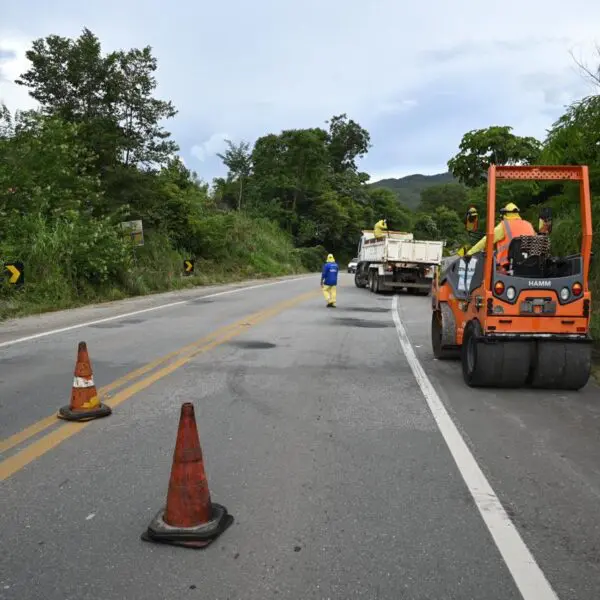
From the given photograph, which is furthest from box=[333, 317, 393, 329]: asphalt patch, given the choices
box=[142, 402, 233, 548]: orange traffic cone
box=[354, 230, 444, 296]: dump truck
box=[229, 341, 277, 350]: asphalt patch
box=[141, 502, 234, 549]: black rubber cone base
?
box=[141, 502, 234, 549]: black rubber cone base

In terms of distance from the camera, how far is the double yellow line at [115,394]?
15.3 feet

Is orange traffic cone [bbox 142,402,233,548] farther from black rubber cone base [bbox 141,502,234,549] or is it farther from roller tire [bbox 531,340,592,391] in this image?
roller tire [bbox 531,340,592,391]

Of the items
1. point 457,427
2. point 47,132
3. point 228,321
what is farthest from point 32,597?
point 47,132

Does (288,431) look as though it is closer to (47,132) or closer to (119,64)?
(47,132)

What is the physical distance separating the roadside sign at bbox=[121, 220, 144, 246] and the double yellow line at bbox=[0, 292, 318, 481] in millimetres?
10742

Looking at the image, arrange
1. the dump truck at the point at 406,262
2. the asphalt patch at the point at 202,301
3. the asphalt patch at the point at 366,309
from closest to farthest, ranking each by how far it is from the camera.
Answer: the asphalt patch at the point at 366,309 < the asphalt patch at the point at 202,301 < the dump truck at the point at 406,262

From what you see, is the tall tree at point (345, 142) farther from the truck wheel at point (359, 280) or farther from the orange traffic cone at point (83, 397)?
the orange traffic cone at point (83, 397)

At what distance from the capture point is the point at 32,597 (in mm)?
2836

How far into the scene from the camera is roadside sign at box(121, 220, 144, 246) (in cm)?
2193

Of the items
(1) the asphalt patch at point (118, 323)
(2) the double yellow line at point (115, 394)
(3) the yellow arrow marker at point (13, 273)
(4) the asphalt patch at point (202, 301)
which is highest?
(3) the yellow arrow marker at point (13, 273)

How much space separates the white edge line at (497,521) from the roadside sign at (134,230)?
17717mm

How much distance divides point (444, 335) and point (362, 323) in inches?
203

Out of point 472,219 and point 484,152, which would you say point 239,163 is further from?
point 472,219

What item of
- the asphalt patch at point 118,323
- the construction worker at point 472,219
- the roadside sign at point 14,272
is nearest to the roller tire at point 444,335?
the construction worker at point 472,219
